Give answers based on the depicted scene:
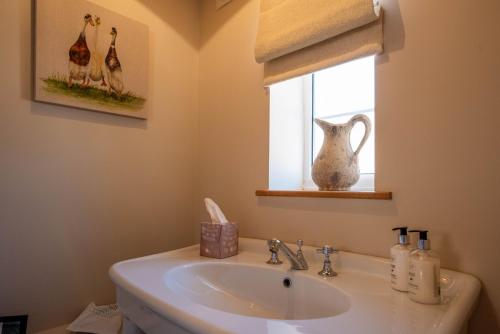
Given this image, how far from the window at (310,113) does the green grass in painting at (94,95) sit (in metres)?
0.59

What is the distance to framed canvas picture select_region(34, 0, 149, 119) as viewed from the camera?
1030 mm

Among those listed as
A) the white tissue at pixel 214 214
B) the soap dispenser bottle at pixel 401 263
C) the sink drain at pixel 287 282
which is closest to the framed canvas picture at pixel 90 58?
the white tissue at pixel 214 214

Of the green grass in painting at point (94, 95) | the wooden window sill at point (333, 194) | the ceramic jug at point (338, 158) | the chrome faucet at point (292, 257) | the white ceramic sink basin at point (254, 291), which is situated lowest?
the white ceramic sink basin at point (254, 291)

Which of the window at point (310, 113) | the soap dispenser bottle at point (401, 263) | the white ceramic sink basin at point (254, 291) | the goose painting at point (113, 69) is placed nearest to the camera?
the soap dispenser bottle at point (401, 263)

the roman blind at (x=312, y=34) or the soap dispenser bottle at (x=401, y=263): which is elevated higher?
the roman blind at (x=312, y=34)

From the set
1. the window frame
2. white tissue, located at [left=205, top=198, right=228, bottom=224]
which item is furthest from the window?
white tissue, located at [left=205, top=198, right=228, bottom=224]

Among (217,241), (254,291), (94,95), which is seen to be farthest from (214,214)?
(94,95)

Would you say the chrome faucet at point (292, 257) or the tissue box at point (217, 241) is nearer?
the chrome faucet at point (292, 257)

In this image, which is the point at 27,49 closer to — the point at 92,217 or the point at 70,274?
the point at 92,217

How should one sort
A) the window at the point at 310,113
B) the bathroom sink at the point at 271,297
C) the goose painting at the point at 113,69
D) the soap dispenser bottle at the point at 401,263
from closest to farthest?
1. the bathroom sink at the point at 271,297
2. the soap dispenser bottle at the point at 401,263
3. the window at the point at 310,113
4. the goose painting at the point at 113,69

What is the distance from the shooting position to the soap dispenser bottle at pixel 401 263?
665mm

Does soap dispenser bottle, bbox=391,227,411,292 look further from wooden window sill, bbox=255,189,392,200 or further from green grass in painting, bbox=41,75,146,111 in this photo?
green grass in painting, bbox=41,75,146,111

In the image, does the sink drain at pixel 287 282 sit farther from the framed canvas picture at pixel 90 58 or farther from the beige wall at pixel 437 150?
the framed canvas picture at pixel 90 58

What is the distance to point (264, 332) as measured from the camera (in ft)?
1.58
